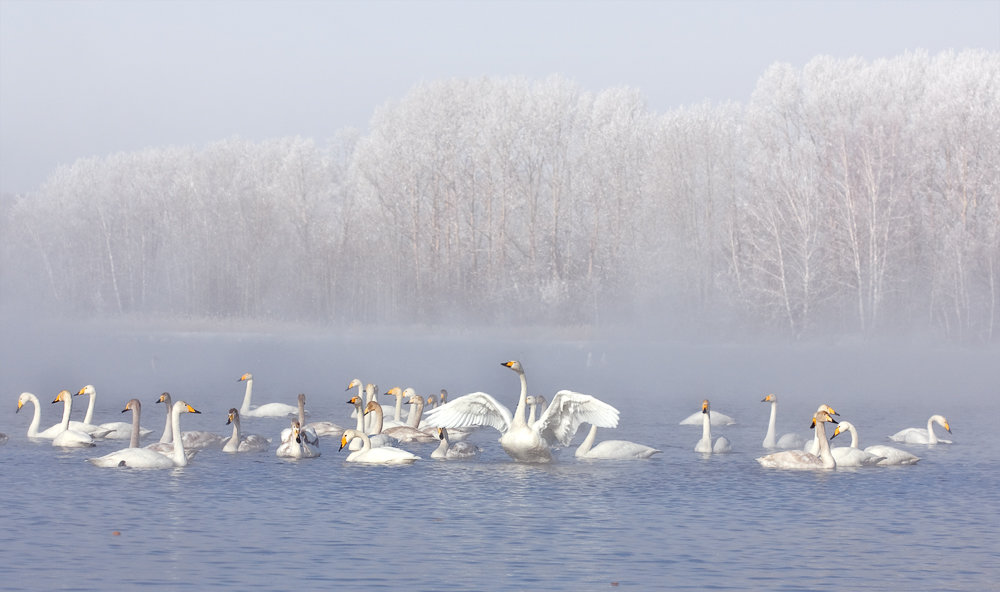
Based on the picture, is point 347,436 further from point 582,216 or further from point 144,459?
point 582,216

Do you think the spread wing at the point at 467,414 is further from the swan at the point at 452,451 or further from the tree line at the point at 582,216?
the tree line at the point at 582,216

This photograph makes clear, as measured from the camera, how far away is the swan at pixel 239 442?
65.5ft

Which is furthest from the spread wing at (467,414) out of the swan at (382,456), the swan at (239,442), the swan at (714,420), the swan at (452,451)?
the swan at (714,420)

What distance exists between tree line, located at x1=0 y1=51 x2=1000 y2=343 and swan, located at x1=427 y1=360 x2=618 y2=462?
33.5 m

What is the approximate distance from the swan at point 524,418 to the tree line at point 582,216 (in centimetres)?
3346

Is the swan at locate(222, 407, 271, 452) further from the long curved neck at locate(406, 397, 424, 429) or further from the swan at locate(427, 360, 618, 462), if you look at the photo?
the long curved neck at locate(406, 397, 424, 429)

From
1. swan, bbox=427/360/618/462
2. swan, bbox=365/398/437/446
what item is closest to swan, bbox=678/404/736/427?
swan, bbox=365/398/437/446

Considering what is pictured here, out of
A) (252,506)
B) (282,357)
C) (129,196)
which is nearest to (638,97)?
(282,357)

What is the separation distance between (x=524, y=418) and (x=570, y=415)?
2.51ft

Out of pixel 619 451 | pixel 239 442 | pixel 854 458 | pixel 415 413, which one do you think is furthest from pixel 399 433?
pixel 854 458

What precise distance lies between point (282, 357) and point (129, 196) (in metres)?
31.5

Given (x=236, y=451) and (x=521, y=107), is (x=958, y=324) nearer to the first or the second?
(x=521, y=107)

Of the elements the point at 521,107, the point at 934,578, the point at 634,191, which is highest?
the point at 521,107

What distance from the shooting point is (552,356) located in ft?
171
